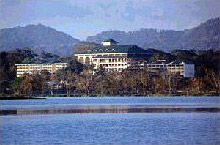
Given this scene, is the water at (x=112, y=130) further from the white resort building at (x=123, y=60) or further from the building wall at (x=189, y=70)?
the white resort building at (x=123, y=60)

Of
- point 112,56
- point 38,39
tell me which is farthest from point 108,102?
point 38,39

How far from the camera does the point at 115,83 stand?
98.8 ft

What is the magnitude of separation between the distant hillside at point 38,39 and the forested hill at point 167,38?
2987 millimetres

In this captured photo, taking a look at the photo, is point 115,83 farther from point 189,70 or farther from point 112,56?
point 112,56

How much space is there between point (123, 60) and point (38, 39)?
37.6 ft

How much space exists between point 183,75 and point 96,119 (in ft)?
67.9

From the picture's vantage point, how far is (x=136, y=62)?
3675cm

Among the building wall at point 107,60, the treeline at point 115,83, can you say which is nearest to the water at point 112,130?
the treeline at point 115,83

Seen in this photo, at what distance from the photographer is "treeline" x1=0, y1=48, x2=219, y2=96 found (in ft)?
94.6

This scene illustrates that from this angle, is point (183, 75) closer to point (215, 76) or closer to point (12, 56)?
point (215, 76)

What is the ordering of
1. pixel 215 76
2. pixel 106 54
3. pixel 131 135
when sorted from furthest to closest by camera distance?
pixel 106 54, pixel 215 76, pixel 131 135

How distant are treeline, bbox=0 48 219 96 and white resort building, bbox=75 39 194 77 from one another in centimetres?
74

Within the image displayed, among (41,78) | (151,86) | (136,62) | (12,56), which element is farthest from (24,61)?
(151,86)

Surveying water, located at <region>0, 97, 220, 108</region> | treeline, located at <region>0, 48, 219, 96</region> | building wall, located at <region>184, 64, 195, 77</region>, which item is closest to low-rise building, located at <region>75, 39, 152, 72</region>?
treeline, located at <region>0, 48, 219, 96</region>
